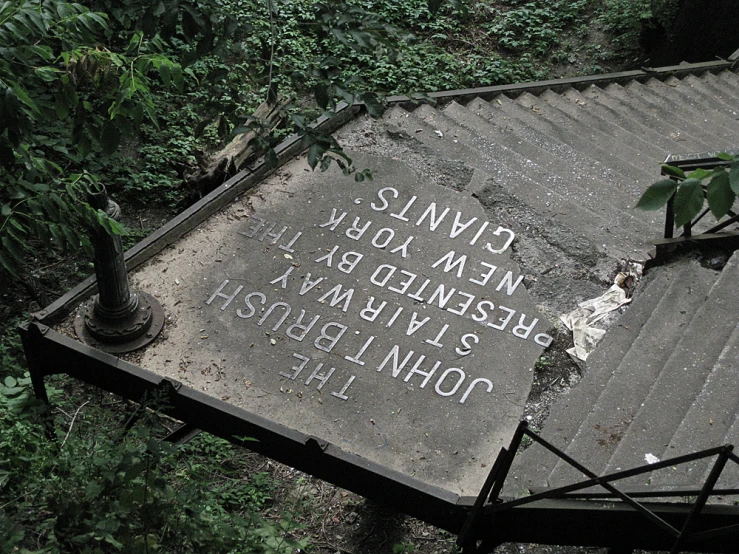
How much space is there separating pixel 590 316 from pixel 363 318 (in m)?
1.83

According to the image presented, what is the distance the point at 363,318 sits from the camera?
21.4ft

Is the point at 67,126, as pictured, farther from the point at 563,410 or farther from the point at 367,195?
the point at 563,410

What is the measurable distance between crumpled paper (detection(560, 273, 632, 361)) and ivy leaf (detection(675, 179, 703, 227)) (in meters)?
3.93

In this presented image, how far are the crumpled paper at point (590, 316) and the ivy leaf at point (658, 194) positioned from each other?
3901 mm

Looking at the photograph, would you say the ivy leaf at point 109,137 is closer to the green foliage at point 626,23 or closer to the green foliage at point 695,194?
the green foliage at point 695,194

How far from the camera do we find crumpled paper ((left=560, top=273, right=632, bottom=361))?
626 centimetres

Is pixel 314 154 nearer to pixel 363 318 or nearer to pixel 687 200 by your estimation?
pixel 687 200

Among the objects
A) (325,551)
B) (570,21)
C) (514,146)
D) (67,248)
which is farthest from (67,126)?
(570,21)

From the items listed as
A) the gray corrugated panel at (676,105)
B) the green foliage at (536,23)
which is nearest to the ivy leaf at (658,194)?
the gray corrugated panel at (676,105)

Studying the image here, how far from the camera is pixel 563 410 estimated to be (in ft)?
19.0

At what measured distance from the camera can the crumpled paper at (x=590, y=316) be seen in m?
6.26

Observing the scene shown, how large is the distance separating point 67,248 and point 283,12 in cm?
726

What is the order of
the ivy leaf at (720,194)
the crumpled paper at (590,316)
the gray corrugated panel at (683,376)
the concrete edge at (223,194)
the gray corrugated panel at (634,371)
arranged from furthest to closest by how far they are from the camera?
the concrete edge at (223,194) → the crumpled paper at (590,316) → the gray corrugated panel at (634,371) → the gray corrugated panel at (683,376) → the ivy leaf at (720,194)

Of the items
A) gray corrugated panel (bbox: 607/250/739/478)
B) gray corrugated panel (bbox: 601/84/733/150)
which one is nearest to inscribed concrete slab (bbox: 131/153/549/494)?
gray corrugated panel (bbox: 607/250/739/478)
